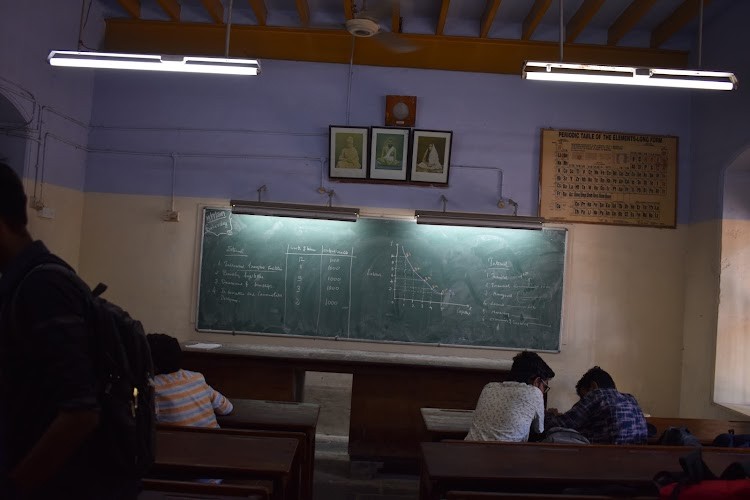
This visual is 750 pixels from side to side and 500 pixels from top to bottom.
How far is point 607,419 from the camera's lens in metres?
3.04

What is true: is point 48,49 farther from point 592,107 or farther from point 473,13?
point 592,107

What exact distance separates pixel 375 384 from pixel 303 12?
121 inches

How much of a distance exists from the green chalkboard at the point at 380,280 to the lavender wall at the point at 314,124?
0.31 metres

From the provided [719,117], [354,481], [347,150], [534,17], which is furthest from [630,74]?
[354,481]

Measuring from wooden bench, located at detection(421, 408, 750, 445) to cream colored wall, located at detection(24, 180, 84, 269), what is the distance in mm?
3368

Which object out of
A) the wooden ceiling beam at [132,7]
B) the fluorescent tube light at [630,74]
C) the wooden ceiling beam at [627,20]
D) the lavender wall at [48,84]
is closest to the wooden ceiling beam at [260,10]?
the wooden ceiling beam at [132,7]

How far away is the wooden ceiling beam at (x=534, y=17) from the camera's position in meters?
4.95

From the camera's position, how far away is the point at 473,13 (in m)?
5.55

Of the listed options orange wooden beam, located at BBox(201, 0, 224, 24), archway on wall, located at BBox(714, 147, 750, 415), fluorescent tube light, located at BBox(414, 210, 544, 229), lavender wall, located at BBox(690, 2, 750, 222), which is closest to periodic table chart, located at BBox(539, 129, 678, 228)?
lavender wall, located at BBox(690, 2, 750, 222)

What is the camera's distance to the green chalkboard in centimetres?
555

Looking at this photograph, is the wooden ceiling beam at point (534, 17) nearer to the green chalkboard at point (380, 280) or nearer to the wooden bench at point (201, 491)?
the green chalkboard at point (380, 280)

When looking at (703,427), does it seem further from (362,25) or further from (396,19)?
(396,19)

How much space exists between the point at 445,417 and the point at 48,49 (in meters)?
4.01

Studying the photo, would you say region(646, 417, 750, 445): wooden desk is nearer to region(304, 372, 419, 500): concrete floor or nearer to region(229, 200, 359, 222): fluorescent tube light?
region(304, 372, 419, 500): concrete floor
